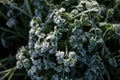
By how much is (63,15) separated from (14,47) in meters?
0.59

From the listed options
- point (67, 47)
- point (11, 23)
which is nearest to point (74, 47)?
point (67, 47)

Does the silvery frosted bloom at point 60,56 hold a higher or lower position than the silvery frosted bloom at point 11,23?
lower

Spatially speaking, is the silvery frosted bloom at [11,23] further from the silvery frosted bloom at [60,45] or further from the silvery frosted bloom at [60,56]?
the silvery frosted bloom at [60,56]

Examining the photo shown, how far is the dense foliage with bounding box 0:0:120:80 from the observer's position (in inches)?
69.0

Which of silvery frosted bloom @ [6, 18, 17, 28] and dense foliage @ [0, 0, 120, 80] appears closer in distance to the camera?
dense foliage @ [0, 0, 120, 80]

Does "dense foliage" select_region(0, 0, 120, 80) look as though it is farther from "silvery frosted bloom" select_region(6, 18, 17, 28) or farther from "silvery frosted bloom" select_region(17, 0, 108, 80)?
"silvery frosted bloom" select_region(6, 18, 17, 28)

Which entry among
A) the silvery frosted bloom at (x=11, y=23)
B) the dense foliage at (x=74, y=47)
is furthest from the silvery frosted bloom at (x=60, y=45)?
the silvery frosted bloom at (x=11, y=23)

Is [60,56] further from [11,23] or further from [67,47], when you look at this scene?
[11,23]

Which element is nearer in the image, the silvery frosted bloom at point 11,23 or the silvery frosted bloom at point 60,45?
the silvery frosted bloom at point 60,45

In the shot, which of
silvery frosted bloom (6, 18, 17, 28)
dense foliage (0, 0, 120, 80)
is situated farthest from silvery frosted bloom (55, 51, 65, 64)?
silvery frosted bloom (6, 18, 17, 28)

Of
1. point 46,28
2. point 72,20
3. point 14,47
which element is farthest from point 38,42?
point 14,47

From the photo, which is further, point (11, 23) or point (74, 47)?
point (11, 23)

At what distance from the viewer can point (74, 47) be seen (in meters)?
1.74

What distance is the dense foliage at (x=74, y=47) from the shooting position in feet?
5.75
